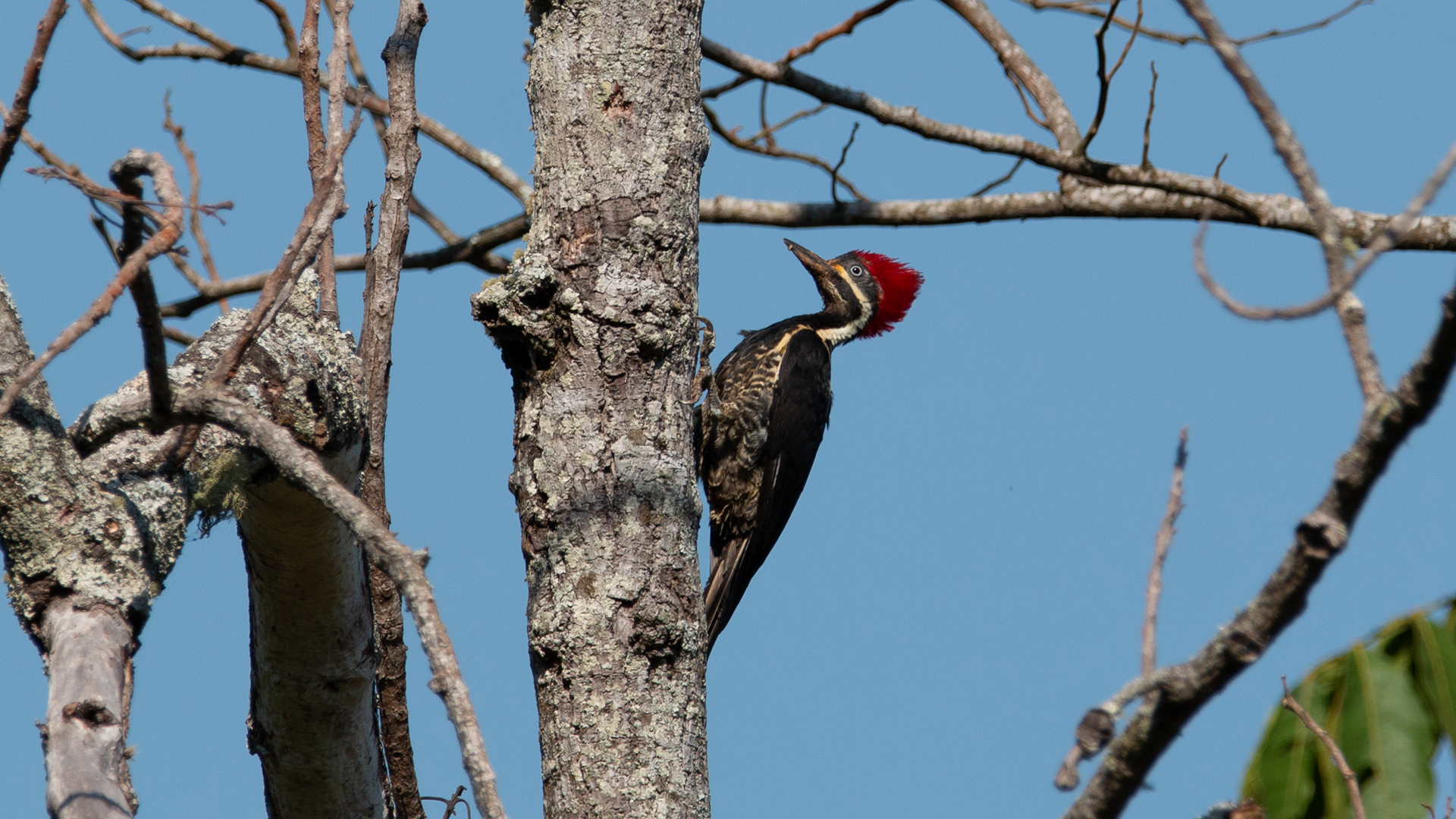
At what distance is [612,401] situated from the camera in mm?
2387

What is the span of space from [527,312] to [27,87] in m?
1.07

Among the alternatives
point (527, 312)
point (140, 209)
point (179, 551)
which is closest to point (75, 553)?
point (179, 551)

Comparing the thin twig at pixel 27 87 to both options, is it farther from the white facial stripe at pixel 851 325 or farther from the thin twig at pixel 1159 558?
the white facial stripe at pixel 851 325

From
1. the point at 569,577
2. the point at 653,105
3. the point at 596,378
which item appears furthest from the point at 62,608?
the point at 653,105

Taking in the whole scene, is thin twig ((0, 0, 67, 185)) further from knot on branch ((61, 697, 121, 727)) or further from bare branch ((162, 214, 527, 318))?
bare branch ((162, 214, 527, 318))

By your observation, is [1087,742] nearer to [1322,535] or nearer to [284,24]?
[1322,535]

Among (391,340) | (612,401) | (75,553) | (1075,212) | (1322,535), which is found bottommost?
(1322,535)

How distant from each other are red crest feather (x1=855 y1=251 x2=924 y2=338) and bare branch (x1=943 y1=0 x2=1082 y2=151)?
114cm

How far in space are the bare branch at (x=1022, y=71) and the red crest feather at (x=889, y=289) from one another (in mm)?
1138

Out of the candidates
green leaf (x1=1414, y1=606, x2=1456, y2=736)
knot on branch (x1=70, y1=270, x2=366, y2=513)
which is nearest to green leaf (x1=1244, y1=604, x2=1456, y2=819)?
green leaf (x1=1414, y1=606, x2=1456, y2=736)

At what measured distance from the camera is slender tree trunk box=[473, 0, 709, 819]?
2238mm

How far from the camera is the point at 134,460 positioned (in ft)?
6.73

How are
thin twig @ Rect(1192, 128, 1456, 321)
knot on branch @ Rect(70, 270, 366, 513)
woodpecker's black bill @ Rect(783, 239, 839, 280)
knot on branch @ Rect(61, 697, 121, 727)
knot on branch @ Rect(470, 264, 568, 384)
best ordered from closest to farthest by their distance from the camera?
thin twig @ Rect(1192, 128, 1456, 321), knot on branch @ Rect(61, 697, 121, 727), knot on branch @ Rect(70, 270, 366, 513), knot on branch @ Rect(470, 264, 568, 384), woodpecker's black bill @ Rect(783, 239, 839, 280)

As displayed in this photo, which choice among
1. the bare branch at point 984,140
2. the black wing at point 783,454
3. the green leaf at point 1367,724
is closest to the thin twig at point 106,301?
the green leaf at point 1367,724
